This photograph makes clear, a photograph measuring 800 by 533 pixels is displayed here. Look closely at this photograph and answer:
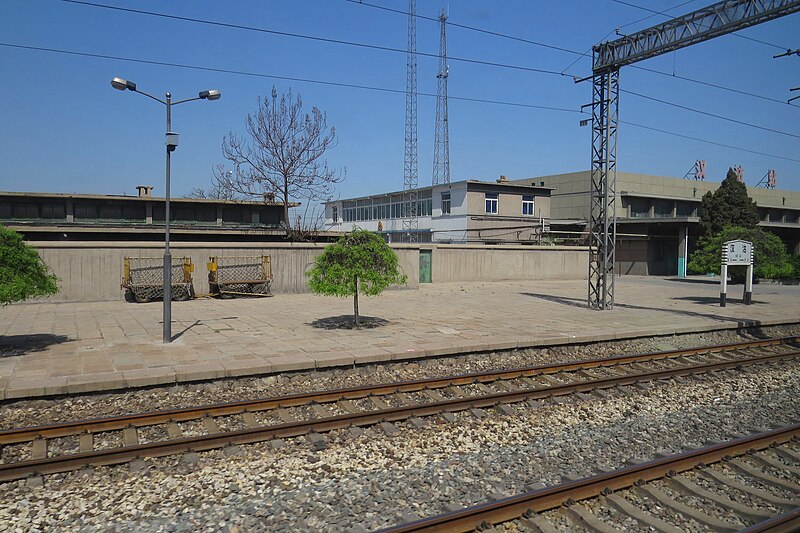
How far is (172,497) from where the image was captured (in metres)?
5.19

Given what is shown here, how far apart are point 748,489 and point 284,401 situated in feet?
18.1

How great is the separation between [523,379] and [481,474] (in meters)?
3.92

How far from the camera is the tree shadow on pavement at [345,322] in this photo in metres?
13.4

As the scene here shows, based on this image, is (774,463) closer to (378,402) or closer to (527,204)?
(378,402)

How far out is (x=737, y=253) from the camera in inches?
750

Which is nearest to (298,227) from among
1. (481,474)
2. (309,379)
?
(309,379)

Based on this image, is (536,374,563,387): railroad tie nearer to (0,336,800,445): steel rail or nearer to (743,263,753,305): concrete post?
(0,336,800,445): steel rail

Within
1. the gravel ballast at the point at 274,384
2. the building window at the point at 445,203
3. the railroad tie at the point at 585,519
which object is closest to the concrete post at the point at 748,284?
the gravel ballast at the point at 274,384

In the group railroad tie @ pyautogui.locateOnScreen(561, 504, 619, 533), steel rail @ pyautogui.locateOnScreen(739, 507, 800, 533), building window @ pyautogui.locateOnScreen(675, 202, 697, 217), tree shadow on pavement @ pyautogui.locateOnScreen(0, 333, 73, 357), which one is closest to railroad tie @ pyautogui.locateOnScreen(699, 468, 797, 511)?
steel rail @ pyautogui.locateOnScreen(739, 507, 800, 533)

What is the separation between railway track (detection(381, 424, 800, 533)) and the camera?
4.62 metres

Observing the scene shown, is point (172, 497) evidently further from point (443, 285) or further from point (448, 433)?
point (443, 285)

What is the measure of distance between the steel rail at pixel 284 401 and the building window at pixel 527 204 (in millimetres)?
35240

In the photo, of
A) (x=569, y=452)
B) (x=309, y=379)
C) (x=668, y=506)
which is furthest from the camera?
(x=309, y=379)

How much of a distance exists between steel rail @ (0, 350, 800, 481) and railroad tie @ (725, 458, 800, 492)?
9.43 feet
